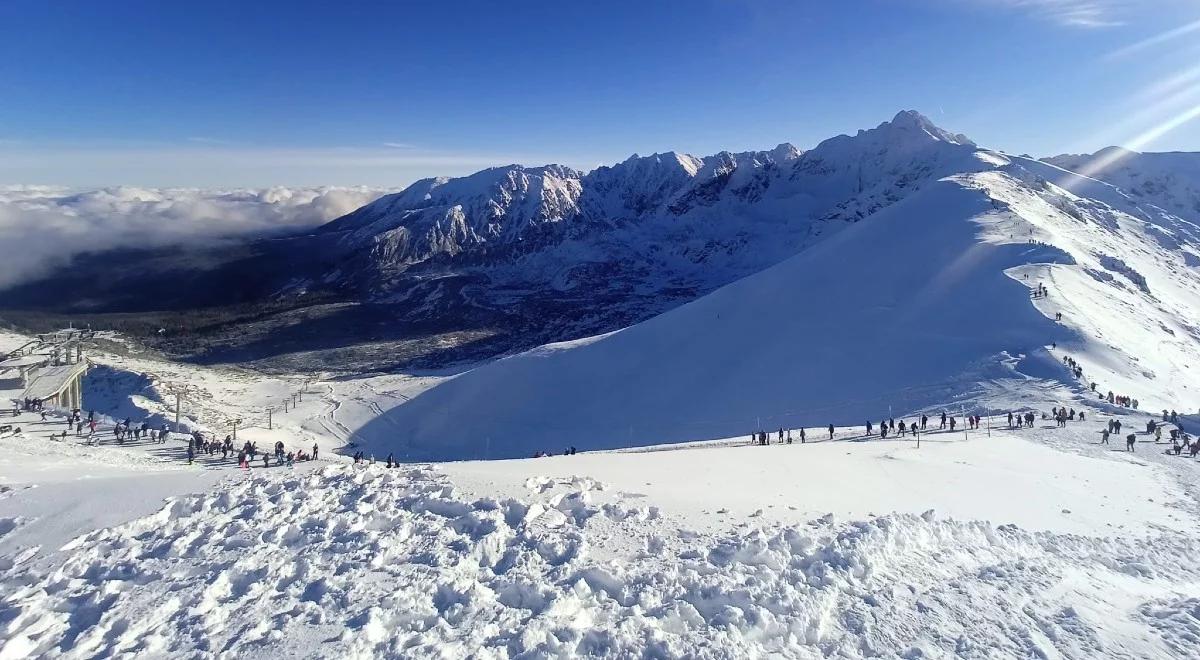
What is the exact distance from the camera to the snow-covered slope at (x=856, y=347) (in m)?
31.1

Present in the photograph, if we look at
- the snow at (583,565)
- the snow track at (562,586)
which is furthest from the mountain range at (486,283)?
the snow track at (562,586)

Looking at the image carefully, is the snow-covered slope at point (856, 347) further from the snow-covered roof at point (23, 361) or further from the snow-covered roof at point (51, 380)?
the snow-covered roof at point (23, 361)

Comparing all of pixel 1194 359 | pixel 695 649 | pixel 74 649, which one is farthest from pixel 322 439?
pixel 1194 359

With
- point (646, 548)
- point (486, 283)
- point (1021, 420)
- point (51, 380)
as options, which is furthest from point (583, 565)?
point (486, 283)

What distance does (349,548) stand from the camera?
30.9ft

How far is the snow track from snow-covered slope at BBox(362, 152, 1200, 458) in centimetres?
1978

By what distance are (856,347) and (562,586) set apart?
108ft

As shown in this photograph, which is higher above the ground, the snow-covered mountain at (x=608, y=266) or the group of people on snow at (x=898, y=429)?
the snow-covered mountain at (x=608, y=266)

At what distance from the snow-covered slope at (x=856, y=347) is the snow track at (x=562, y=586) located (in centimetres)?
1978

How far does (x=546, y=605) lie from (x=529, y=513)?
8.30 ft

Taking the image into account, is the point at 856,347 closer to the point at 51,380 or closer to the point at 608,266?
the point at 51,380

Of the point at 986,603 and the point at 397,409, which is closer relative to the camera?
the point at 986,603

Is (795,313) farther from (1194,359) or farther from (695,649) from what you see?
(695,649)

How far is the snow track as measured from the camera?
7480mm
